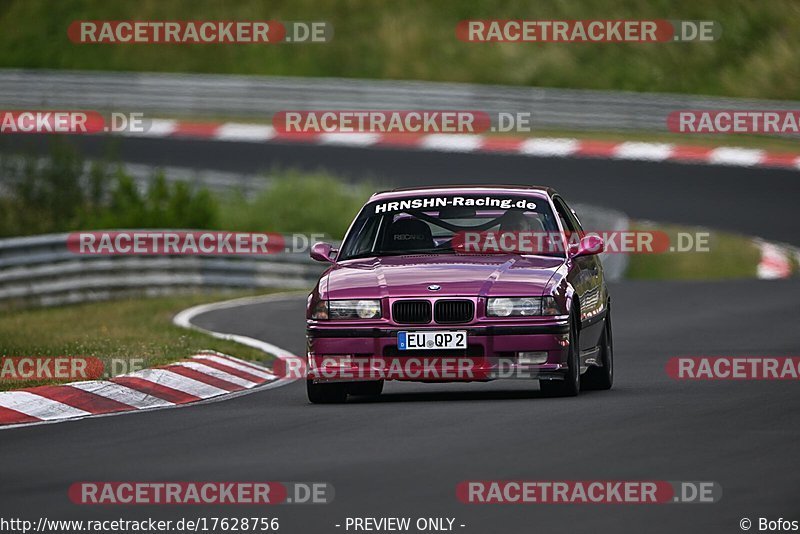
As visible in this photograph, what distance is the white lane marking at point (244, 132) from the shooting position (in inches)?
1476

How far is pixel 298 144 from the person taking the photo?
36.9 metres

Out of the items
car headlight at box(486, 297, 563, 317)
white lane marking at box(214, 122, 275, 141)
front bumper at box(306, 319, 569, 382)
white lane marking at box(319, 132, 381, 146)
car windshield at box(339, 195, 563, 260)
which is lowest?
front bumper at box(306, 319, 569, 382)

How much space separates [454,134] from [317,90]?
11.4ft

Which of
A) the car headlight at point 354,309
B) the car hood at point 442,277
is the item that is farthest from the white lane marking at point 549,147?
the car headlight at point 354,309

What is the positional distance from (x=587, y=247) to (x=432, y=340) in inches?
63.4

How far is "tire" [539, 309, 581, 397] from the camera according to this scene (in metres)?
12.1

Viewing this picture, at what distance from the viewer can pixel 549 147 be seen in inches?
1363

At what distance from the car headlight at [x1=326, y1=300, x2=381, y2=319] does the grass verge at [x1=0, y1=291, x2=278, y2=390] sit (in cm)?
228

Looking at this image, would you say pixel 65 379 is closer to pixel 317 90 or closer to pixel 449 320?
pixel 449 320

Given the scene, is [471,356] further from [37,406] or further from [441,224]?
[37,406]

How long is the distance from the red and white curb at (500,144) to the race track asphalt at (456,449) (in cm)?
1759

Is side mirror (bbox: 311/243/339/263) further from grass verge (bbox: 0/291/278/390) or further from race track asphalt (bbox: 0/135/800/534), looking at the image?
grass verge (bbox: 0/291/278/390)

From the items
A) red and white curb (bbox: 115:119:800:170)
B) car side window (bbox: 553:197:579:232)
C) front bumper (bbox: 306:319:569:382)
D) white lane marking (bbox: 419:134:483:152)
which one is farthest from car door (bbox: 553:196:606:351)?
white lane marking (bbox: 419:134:483:152)

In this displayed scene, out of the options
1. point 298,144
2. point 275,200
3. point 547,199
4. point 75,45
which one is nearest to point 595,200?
point 275,200
